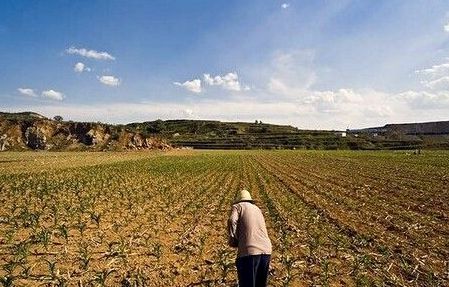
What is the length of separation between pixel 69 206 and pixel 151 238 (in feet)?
19.5

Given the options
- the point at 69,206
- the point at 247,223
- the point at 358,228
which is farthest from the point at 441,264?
the point at 69,206

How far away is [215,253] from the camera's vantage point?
11109 mm

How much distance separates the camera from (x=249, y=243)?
6465 mm

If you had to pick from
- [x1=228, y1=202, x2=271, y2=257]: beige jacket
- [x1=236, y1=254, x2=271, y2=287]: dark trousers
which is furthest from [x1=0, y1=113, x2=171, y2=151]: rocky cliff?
[x1=236, y1=254, x2=271, y2=287]: dark trousers

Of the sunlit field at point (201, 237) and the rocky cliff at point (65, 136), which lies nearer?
the sunlit field at point (201, 237)

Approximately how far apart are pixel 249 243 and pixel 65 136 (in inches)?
3577

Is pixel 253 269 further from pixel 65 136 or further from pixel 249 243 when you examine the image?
pixel 65 136

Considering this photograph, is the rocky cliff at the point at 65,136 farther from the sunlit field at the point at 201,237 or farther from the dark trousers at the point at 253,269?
the dark trousers at the point at 253,269

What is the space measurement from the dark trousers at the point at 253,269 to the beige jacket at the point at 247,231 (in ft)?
0.26

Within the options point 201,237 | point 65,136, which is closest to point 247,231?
point 201,237

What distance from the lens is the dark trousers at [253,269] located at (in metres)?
6.45

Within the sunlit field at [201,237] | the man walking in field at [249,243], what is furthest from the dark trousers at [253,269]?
the sunlit field at [201,237]

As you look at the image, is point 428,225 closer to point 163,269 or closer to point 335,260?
point 335,260

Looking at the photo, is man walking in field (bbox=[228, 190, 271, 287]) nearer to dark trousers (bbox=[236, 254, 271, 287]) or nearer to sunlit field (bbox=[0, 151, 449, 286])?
dark trousers (bbox=[236, 254, 271, 287])
